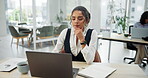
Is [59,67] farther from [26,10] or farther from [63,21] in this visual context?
[26,10]

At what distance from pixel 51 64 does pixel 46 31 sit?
390cm

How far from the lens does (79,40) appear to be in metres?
1.47

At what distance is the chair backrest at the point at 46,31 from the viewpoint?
15.2 feet

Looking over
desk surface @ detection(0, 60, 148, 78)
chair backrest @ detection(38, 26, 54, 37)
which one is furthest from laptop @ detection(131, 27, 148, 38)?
chair backrest @ detection(38, 26, 54, 37)

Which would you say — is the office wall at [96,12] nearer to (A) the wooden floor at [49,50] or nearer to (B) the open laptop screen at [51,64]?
(A) the wooden floor at [49,50]

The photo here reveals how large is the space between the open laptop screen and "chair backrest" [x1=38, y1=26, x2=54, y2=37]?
3659mm

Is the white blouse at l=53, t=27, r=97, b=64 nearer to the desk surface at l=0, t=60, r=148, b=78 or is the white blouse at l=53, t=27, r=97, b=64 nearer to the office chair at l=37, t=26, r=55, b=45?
the desk surface at l=0, t=60, r=148, b=78

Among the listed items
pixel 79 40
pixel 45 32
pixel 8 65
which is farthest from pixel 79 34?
pixel 45 32

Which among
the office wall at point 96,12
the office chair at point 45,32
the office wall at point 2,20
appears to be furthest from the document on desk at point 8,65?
the office wall at point 2,20

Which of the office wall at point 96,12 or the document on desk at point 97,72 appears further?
the office wall at point 96,12

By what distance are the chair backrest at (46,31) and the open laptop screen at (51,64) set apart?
3.66 m

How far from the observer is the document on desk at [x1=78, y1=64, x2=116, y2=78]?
3.61 ft

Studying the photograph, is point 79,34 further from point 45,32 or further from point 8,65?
point 45,32

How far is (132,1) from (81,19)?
5.03 meters
